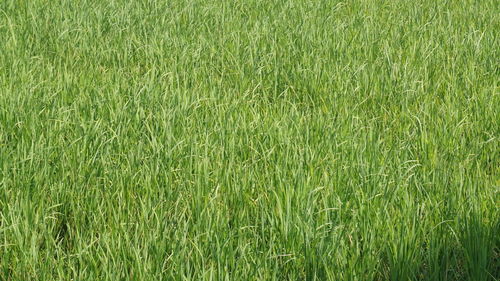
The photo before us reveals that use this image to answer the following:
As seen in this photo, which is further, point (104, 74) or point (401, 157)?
point (104, 74)

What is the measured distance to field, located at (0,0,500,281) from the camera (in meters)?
2.16

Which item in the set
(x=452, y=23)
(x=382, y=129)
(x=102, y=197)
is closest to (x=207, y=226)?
(x=102, y=197)

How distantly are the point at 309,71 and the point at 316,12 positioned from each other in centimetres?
143

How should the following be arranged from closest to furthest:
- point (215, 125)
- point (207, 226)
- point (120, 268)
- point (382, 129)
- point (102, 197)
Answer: point (120, 268), point (207, 226), point (102, 197), point (215, 125), point (382, 129)

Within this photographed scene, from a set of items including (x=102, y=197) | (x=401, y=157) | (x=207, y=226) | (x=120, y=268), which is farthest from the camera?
(x=401, y=157)

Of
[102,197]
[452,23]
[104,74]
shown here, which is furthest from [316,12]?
[102,197]

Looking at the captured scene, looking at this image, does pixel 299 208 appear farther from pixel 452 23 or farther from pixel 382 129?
pixel 452 23

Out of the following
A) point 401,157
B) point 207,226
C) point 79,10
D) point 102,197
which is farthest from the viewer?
point 79,10

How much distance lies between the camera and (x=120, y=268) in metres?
2.05

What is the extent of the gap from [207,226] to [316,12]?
315cm

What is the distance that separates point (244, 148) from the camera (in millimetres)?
2914

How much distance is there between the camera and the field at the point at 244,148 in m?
2.16

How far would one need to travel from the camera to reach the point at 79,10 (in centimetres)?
488

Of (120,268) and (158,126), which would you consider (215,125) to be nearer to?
(158,126)
